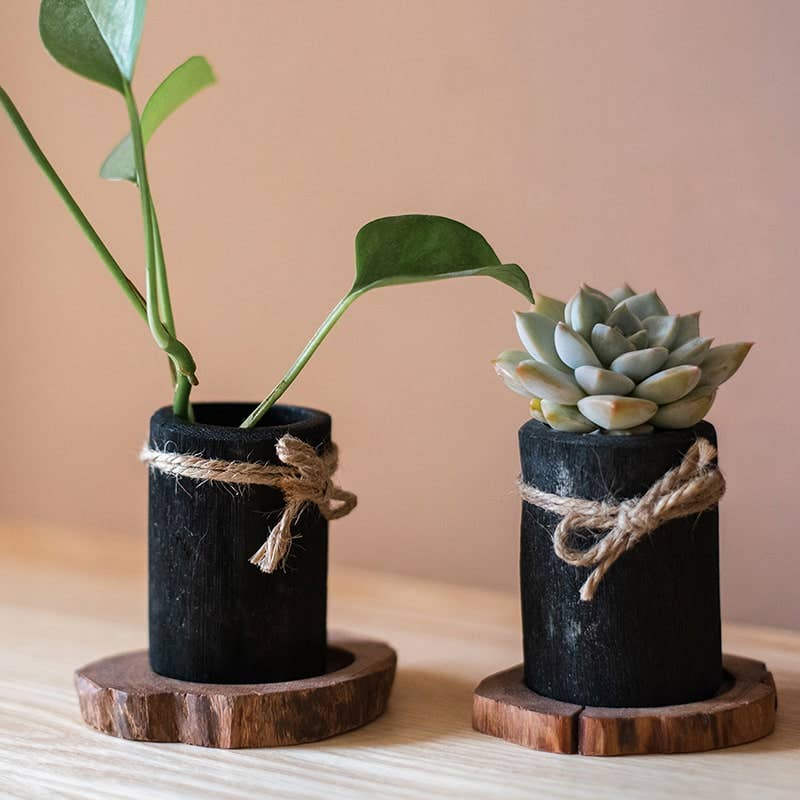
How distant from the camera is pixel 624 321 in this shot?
0.75 metres

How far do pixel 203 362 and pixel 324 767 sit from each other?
0.65m

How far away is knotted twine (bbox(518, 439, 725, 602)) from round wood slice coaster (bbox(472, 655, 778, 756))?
0.25ft

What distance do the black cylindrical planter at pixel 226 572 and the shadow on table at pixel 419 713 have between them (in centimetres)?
6

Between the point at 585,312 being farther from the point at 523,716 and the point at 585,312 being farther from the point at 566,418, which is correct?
the point at 523,716

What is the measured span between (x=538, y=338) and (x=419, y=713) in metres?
0.27

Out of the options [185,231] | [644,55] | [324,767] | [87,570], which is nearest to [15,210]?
[185,231]

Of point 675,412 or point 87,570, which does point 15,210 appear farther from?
point 675,412

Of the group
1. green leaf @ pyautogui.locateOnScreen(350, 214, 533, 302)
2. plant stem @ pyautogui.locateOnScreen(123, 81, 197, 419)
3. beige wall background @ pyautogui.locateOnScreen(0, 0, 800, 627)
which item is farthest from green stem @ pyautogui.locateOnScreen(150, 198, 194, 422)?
beige wall background @ pyautogui.locateOnScreen(0, 0, 800, 627)

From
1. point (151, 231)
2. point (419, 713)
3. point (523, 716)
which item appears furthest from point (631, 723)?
point (151, 231)

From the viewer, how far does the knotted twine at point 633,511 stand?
0.72 metres

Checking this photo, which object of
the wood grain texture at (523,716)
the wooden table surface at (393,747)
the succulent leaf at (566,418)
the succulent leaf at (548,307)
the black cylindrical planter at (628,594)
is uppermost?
the succulent leaf at (548,307)

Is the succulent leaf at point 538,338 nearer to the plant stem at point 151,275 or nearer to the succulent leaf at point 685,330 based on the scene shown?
the succulent leaf at point 685,330

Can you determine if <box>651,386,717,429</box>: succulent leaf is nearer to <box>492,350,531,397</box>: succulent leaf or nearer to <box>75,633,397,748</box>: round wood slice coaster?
<box>492,350,531,397</box>: succulent leaf

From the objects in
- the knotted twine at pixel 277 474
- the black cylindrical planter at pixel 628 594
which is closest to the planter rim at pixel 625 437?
the black cylindrical planter at pixel 628 594
